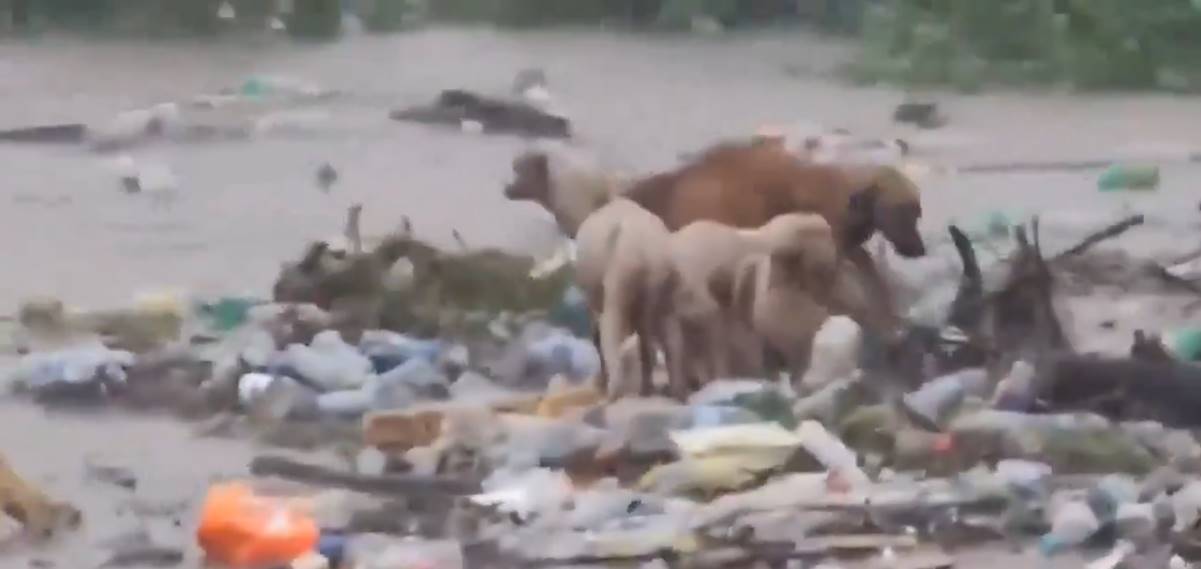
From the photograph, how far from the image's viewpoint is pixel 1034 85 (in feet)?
5.03

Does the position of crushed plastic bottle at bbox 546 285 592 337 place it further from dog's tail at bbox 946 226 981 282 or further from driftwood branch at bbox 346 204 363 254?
dog's tail at bbox 946 226 981 282

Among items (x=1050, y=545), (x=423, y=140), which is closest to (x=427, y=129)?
(x=423, y=140)

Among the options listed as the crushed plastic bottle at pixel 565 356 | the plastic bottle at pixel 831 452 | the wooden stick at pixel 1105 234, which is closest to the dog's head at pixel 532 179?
the crushed plastic bottle at pixel 565 356

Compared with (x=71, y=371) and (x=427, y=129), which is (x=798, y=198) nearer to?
(x=427, y=129)

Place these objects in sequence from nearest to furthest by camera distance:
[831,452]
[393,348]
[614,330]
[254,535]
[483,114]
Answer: [254,535] < [831,452] < [614,330] < [393,348] < [483,114]

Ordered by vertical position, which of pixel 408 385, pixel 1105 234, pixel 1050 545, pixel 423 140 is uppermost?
pixel 423 140

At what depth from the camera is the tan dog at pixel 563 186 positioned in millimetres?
1246

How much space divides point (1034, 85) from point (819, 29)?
0.73ft

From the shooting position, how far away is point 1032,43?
156 centimetres

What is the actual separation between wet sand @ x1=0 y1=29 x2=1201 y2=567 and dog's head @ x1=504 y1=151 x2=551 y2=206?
47mm

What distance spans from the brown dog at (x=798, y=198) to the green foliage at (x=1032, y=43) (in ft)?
1.03

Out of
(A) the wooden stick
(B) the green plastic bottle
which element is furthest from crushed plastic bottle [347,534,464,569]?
(B) the green plastic bottle

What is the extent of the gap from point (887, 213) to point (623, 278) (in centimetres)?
21

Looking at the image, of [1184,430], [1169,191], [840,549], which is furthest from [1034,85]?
[840,549]
